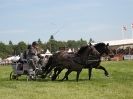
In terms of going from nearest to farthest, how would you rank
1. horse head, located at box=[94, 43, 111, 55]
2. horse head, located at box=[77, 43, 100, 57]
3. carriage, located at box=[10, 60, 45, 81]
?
horse head, located at box=[77, 43, 100, 57], horse head, located at box=[94, 43, 111, 55], carriage, located at box=[10, 60, 45, 81]

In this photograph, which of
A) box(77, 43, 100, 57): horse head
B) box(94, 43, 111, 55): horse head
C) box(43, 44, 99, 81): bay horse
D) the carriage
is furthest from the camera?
the carriage

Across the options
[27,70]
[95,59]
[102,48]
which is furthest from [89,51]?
[27,70]

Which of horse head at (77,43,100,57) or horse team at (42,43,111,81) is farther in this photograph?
horse head at (77,43,100,57)

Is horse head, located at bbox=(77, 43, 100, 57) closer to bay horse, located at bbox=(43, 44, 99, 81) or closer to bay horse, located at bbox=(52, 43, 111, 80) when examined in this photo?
bay horse, located at bbox=(43, 44, 99, 81)

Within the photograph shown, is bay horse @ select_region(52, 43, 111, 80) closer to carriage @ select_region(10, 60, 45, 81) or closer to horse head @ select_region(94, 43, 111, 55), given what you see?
horse head @ select_region(94, 43, 111, 55)

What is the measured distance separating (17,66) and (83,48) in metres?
3.62

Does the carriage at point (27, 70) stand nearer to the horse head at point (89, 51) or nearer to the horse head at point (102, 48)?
the horse head at point (89, 51)

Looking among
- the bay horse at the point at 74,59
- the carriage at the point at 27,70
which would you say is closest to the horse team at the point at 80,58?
the bay horse at the point at 74,59

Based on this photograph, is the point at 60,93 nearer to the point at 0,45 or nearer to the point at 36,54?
the point at 36,54

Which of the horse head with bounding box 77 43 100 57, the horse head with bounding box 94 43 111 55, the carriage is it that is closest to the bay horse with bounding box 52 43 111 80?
the horse head with bounding box 94 43 111 55

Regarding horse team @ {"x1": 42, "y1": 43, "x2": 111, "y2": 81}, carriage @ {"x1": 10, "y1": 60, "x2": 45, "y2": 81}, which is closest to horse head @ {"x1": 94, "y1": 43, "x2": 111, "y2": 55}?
horse team @ {"x1": 42, "y1": 43, "x2": 111, "y2": 81}

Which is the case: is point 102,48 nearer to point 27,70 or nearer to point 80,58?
point 80,58

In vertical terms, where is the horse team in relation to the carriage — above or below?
above

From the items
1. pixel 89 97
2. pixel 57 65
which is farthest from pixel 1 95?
pixel 57 65
